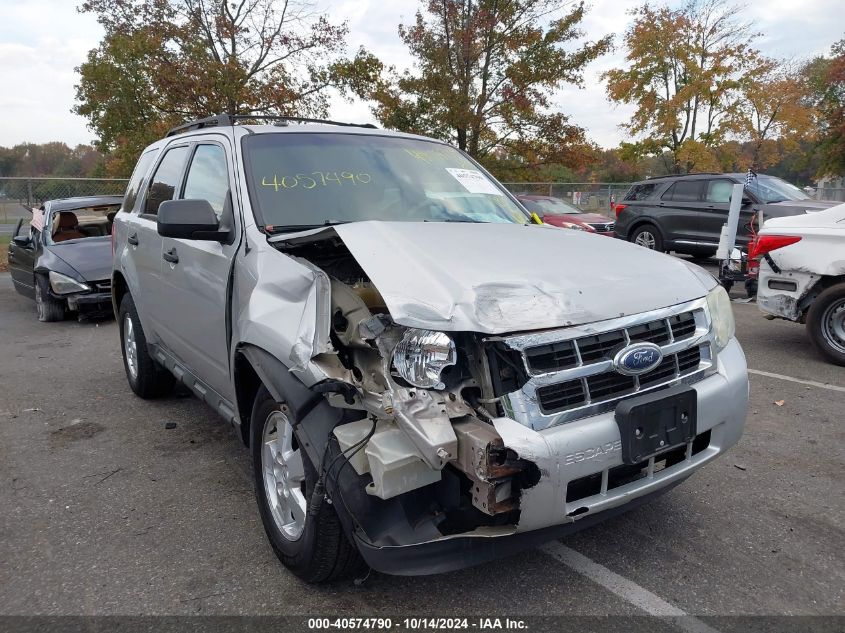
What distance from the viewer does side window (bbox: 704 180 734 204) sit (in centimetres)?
1198

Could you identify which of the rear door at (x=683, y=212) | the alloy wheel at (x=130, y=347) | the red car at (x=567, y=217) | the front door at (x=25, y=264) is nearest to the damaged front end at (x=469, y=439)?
the alloy wheel at (x=130, y=347)

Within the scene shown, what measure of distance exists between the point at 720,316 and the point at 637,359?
0.74m

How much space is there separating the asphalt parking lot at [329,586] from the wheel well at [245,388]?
1.71 ft

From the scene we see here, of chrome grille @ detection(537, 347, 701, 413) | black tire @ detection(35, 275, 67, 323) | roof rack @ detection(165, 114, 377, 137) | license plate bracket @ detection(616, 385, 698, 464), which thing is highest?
roof rack @ detection(165, 114, 377, 137)

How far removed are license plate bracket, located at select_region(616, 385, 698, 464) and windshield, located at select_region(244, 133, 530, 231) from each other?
63.4 inches

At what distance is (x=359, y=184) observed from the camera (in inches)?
138

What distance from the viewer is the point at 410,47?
59.6 ft

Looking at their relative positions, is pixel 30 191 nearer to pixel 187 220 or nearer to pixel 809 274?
pixel 187 220

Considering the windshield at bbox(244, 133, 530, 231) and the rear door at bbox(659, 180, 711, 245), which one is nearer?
the windshield at bbox(244, 133, 530, 231)

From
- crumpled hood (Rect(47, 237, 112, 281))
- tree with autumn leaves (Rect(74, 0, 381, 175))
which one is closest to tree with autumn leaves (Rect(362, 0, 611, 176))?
tree with autumn leaves (Rect(74, 0, 381, 175))

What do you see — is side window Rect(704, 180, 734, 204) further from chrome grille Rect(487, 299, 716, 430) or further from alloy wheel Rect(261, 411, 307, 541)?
alloy wheel Rect(261, 411, 307, 541)

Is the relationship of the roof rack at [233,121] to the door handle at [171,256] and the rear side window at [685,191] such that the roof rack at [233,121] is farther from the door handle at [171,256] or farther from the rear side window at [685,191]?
the rear side window at [685,191]

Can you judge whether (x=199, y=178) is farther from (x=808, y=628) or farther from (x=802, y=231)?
(x=802, y=231)

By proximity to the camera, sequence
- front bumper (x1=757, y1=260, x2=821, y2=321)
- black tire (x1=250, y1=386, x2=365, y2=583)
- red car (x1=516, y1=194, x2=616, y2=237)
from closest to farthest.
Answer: black tire (x1=250, y1=386, x2=365, y2=583) < front bumper (x1=757, y1=260, x2=821, y2=321) < red car (x1=516, y1=194, x2=616, y2=237)
